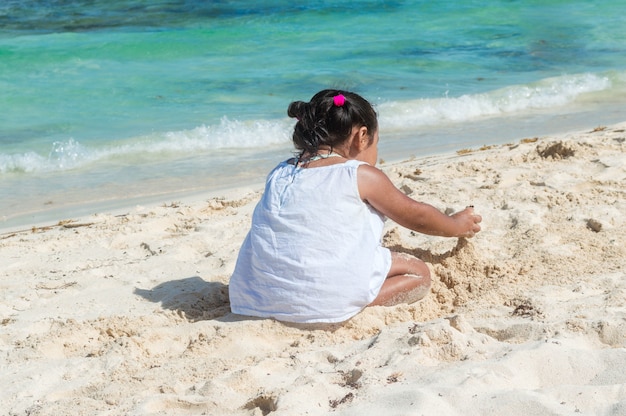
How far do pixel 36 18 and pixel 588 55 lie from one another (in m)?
9.16

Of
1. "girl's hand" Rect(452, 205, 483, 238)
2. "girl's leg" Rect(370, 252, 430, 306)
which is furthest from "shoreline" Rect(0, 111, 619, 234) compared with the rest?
"girl's leg" Rect(370, 252, 430, 306)

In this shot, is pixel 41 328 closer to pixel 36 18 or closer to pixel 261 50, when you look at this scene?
pixel 261 50

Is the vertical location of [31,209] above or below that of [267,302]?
below

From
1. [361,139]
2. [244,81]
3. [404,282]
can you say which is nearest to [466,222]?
[404,282]

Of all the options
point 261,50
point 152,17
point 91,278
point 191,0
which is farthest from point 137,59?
point 91,278

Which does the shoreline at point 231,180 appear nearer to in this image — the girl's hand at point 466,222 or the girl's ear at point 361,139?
the girl's hand at point 466,222

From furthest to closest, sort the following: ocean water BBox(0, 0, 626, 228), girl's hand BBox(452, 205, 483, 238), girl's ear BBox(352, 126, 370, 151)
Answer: ocean water BBox(0, 0, 626, 228) → girl's hand BBox(452, 205, 483, 238) → girl's ear BBox(352, 126, 370, 151)

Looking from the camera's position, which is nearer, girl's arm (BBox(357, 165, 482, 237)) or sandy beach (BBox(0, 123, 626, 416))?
sandy beach (BBox(0, 123, 626, 416))

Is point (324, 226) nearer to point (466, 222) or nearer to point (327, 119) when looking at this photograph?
point (327, 119)

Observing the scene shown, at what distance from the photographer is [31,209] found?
566 cm

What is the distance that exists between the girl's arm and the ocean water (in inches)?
106

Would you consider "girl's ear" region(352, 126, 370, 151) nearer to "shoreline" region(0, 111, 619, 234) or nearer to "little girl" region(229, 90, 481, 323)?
"little girl" region(229, 90, 481, 323)

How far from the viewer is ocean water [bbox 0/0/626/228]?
6695 millimetres

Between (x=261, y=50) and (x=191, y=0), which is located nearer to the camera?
(x=261, y=50)
